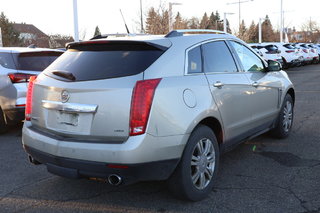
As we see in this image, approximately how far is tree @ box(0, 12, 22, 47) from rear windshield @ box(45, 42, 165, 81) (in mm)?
44984

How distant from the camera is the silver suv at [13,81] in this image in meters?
6.16

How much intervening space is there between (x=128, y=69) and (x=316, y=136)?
4.05 meters

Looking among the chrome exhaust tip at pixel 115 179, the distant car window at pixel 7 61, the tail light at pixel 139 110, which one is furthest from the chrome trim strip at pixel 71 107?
the distant car window at pixel 7 61

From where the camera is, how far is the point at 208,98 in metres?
3.59

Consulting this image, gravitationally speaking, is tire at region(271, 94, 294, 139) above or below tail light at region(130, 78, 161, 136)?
below

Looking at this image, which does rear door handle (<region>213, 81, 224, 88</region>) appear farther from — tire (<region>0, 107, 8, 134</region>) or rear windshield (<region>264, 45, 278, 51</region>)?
rear windshield (<region>264, 45, 278, 51</region>)

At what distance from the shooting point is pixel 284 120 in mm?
5730

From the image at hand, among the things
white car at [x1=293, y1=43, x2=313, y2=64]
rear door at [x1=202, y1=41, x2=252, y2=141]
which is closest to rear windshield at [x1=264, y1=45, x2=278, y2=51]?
white car at [x1=293, y1=43, x2=313, y2=64]

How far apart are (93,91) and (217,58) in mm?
1606

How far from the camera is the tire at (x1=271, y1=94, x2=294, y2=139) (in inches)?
220

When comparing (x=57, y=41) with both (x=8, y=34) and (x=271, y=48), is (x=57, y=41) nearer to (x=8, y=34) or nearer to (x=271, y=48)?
(x=8, y=34)

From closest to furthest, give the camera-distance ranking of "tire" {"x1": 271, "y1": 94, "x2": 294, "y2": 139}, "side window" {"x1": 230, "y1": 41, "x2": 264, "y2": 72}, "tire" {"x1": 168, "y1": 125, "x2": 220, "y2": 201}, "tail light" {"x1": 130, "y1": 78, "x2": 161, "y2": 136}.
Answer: "tail light" {"x1": 130, "y1": 78, "x2": 161, "y2": 136} → "tire" {"x1": 168, "y1": 125, "x2": 220, "y2": 201} → "side window" {"x1": 230, "y1": 41, "x2": 264, "y2": 72} → "tire" {"x1": 271, "y1": 94, "x2": 294, "y2": 139}

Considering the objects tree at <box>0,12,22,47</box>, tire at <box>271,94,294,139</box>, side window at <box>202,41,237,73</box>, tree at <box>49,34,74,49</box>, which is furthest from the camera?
tree at <box>0,12,22,47</box>

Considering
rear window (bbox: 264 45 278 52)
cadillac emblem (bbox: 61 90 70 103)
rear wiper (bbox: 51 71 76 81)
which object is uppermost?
rear window (bbox: 264 45 278 52)
